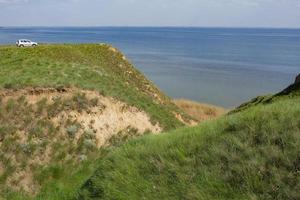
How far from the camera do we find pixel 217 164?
1091 centimetres

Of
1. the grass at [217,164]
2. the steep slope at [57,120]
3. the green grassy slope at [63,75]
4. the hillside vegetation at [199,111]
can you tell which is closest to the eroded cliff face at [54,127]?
the steep slope at [57,120]

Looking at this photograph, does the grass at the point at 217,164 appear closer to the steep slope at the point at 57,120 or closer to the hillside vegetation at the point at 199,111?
the steep slope at the point at 57,120

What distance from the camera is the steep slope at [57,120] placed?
69.0ft

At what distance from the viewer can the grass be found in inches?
397

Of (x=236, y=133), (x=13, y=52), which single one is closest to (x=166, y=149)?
(x=236, y=133)

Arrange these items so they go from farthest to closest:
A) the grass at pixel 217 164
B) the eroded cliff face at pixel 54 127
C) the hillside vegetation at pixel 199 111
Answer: the hillside vegetation at pixel 199 111
the eroded cliff face at pixel 54 127
the grass at pixel 217 164

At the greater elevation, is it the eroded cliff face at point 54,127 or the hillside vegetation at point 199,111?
the eroded cliff face at point 54,127

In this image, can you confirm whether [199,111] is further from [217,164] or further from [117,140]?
[217,164]

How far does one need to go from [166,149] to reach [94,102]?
599 inches

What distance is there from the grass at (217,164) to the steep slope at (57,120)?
13.0ft

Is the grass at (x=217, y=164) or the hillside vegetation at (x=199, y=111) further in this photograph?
the hillside vegetation at (x=199, y=111)

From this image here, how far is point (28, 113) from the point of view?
24.8 meters

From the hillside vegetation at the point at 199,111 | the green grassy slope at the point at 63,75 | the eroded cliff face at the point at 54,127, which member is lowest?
the hillside vegetation at the point at 199,111

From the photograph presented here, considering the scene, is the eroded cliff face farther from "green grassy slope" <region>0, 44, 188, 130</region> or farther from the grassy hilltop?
"green grassy slope" <region>0, 44, 188, 130</region>
